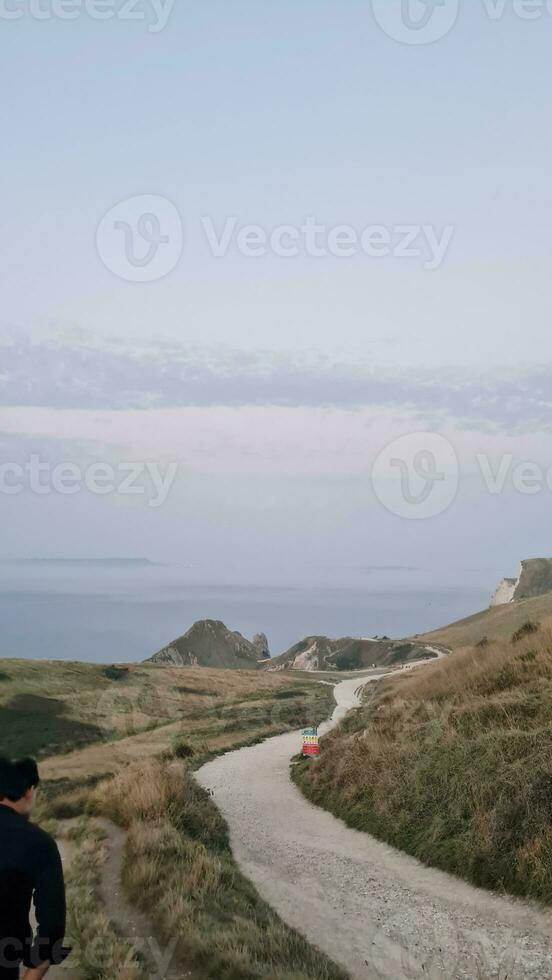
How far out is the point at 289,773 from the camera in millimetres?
26547

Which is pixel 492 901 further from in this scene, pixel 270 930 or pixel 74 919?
pixel 74 919

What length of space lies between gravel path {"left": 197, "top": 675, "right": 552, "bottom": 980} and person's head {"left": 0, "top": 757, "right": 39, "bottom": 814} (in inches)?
275

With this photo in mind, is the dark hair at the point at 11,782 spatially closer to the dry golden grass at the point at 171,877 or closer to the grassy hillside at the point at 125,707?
the dry golden grass at the point at 171,877

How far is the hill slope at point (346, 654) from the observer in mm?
104275

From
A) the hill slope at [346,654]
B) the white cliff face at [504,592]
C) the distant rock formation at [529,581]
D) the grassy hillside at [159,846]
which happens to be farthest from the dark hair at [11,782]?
the white cliff face at [504,592]

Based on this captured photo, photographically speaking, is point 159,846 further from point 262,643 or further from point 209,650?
point 262,643

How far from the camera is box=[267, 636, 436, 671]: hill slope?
342ft

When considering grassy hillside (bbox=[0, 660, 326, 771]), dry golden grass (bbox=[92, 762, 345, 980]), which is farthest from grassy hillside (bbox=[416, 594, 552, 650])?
dry golden grass (bbox=[92, 762, 345, 980])

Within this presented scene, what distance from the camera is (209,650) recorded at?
361ft

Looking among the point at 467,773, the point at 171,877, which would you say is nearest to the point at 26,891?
the point at 171,877

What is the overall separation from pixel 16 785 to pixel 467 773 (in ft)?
42.6

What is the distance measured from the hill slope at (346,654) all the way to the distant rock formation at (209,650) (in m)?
5.39

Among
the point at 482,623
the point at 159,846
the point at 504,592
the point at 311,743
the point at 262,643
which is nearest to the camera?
the point at 159,846

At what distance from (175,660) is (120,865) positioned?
92895mm
